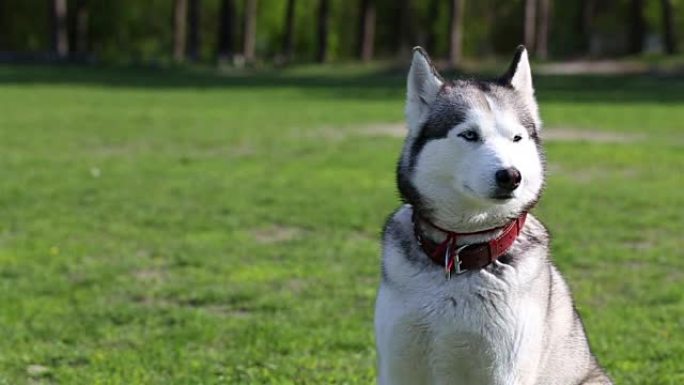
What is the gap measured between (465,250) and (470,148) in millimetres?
443

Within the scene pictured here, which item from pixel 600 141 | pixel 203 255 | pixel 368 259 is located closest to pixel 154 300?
pixel 203 255

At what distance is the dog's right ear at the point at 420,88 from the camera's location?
4121 millimetres

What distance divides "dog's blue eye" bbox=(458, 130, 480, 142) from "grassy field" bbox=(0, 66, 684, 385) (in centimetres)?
242

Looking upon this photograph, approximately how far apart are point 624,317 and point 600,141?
13.1 meters

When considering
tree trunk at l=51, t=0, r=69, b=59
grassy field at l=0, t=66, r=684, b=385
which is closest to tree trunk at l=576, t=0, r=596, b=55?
tree trunk at l=51, t=0, r=69, b=59

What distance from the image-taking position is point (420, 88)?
13.7 ft

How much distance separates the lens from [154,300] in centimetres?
773

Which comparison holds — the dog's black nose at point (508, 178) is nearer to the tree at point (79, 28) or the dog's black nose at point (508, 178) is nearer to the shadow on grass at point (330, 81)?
the shadow on grass at point (330, 81)

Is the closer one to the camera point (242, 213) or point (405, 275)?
point (405, 275)

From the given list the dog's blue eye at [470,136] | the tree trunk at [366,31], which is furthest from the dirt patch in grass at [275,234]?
the tree trunk at [366,31]

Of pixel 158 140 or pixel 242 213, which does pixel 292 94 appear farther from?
pixel 242 213

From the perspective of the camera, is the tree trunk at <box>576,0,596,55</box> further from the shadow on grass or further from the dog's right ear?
the dog's right ear

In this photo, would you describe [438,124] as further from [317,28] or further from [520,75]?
[317,28]

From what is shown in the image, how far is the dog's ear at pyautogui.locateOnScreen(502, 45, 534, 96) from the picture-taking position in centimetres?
418
